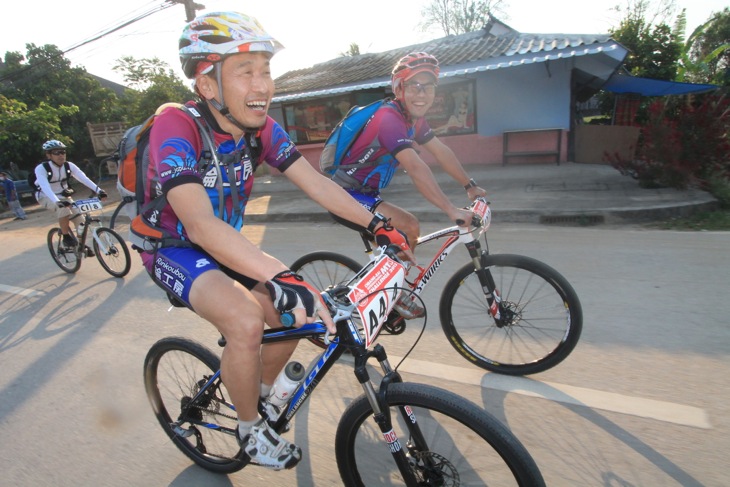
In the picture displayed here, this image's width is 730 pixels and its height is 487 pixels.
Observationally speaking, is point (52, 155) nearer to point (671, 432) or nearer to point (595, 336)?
point (595, 336)

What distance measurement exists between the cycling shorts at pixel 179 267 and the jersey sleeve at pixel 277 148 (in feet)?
2.14

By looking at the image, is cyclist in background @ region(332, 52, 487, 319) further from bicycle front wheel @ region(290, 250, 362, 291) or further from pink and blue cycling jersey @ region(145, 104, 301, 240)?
pink and blue cycling jersey @ region(145, 104, 301, 240)

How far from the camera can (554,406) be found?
8.72 feet

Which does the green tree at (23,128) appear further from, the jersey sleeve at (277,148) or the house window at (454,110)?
the jersey sleeve at (277,148)

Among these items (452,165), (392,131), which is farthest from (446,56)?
(392,131)

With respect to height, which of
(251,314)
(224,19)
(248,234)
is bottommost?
(248,234)

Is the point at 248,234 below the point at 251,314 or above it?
below

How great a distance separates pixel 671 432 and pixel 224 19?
120 inches

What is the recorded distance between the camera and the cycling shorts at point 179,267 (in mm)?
2102

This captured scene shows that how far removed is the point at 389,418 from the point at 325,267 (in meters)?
2.13

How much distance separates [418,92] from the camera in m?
3.29

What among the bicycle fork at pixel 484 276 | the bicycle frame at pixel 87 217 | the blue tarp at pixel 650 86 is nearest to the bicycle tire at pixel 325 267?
the bicycle fork at pixel 484 276

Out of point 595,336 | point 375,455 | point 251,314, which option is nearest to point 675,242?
point 595,336

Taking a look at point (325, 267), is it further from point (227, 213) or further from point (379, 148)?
point (227, 213)
